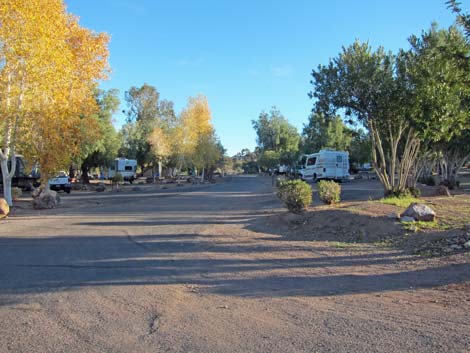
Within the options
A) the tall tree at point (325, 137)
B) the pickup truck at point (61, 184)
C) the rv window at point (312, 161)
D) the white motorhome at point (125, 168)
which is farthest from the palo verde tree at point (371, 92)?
the white motorhome at point (125, 168)

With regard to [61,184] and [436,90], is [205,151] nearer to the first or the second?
[61,184]

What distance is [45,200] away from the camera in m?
20.1

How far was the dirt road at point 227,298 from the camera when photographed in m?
4.21

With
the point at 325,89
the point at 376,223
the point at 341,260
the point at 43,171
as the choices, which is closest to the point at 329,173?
the point at 325,89

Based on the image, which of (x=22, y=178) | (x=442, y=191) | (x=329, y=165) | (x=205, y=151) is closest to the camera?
(x=442, y=191)

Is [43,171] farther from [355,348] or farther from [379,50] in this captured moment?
[355,348]

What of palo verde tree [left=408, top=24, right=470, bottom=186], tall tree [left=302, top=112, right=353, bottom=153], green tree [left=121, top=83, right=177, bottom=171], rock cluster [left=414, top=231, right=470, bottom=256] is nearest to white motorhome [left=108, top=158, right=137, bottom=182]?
green tree [left=121, top=83, right=177, bottom=171]

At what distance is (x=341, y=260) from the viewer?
25.8 feet

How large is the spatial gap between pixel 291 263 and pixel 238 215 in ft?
26.6

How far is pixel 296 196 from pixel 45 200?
13131 millimetres

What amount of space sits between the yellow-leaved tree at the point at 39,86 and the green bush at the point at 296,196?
A: 12.3m

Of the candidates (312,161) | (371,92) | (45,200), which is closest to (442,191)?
(371,92)

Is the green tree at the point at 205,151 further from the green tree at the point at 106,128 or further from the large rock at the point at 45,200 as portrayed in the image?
the large rock at the point at 45,200

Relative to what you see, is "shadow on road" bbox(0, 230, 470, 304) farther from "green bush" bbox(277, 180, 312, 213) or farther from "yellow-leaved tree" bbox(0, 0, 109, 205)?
"yellow-leaved tree" bbox(0, 0, 109, 205)
